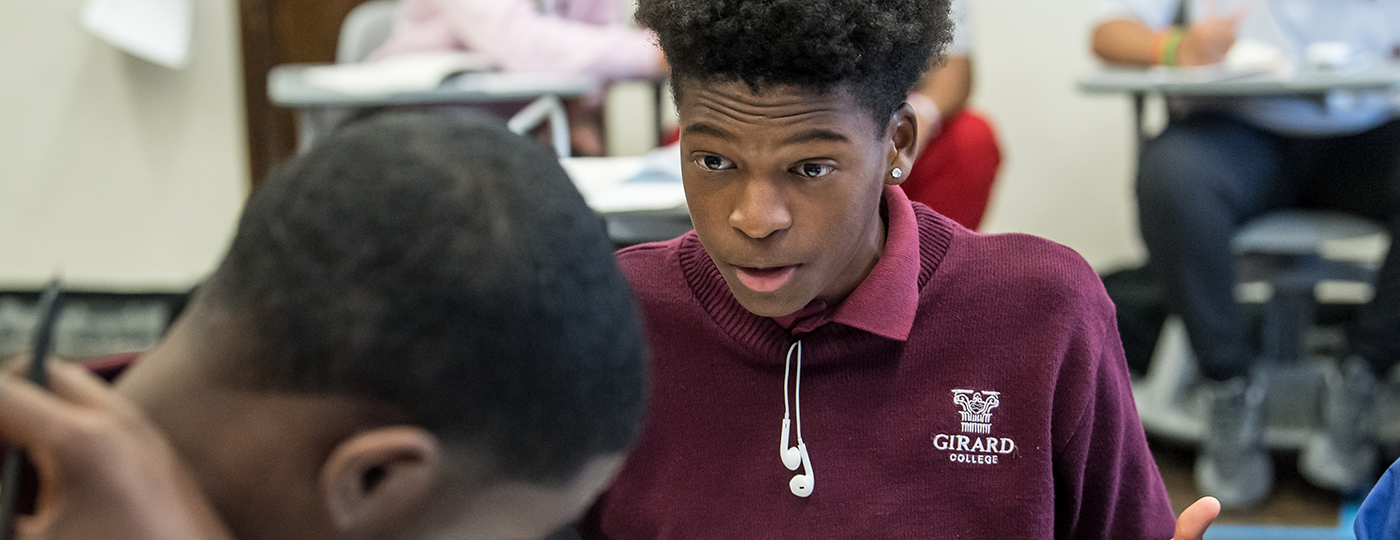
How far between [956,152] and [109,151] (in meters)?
2.57

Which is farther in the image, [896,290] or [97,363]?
[896,290]

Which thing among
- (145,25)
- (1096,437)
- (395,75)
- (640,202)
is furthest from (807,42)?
(145,25)

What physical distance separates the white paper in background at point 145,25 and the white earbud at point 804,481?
293cm

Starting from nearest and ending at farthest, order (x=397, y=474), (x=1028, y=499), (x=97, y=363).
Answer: (x=397, y=474), (x=97, y=363), (x=1028, y=499)

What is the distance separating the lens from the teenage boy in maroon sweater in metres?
0.85

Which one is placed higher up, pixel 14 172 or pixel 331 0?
pixel 331 0

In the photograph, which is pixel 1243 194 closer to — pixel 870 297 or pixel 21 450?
pixel 870 297

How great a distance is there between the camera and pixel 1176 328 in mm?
2730

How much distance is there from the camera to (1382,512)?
2.73ft

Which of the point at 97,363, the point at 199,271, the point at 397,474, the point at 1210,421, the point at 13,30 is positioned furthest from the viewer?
the point at 199,271

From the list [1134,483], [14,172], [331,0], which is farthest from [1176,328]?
[14,172]

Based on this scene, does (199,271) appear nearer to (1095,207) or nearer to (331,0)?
(331,0)

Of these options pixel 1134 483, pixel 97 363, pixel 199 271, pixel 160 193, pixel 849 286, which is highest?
pixel 97 363

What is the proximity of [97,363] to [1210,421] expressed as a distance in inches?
85.4
